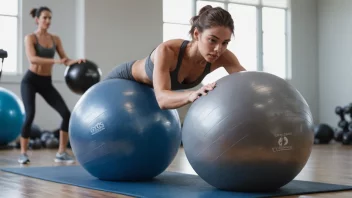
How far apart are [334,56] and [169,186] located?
8776mm

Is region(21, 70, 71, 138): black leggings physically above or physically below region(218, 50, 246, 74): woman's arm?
below

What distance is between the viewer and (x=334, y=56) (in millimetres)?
11008

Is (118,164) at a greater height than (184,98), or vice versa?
(184,98)

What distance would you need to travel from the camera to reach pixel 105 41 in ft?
27.7

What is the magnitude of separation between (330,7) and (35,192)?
940 centimetres

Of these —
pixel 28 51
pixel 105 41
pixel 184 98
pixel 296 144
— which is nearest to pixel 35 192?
pixel 184 98

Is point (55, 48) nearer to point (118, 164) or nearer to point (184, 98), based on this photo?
point (118, 164)

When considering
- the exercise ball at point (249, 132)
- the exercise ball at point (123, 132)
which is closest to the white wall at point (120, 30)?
the exercise ball at point (123, 132)

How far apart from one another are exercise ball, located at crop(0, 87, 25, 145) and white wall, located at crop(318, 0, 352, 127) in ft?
21.9

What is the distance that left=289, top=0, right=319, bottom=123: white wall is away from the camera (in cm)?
1105

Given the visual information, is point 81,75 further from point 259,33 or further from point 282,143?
point 259,33

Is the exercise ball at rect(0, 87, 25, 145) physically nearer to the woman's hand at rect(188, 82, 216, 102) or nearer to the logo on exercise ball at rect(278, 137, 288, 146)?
the woman's hand at rect(188, 82, 216, 102)

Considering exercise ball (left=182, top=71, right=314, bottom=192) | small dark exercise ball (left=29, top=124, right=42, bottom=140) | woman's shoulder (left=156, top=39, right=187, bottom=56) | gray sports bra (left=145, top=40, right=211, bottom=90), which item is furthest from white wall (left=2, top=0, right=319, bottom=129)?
exercise ball (left=182, top=71, right=314, bottom=192)

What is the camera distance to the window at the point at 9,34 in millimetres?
7836
